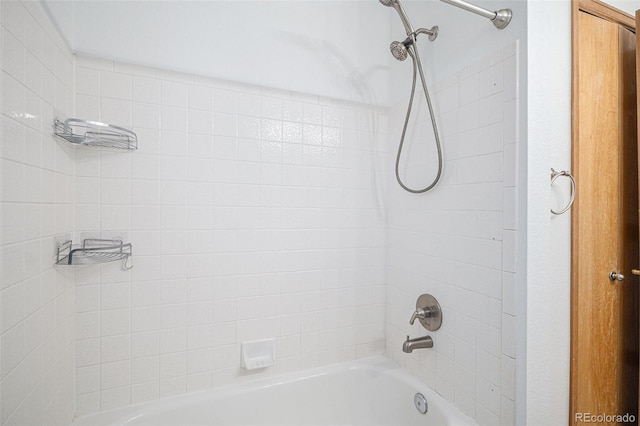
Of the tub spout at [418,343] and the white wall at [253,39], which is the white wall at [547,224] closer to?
the tub spout at [418,343]

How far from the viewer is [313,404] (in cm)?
152

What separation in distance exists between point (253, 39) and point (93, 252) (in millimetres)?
1175

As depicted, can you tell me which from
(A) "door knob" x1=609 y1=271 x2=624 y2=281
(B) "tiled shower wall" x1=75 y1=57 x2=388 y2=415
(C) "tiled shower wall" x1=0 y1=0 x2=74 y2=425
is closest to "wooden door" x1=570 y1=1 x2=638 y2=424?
(A) "door knob" x1=609 y1=271 x2=624 y2=281

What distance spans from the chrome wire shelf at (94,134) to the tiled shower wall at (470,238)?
1300mm

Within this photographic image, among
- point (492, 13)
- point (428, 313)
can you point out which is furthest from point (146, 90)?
point (428, 313)

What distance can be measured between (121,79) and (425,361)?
72.8 inches

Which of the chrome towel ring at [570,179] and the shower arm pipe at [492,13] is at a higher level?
the shower arm pipe at [492,13]

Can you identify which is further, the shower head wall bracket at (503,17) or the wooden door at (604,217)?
the wooden door at (604,217)

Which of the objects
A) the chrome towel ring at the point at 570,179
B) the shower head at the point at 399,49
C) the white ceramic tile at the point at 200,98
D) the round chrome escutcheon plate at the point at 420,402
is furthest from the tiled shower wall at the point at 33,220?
the chrome towel ring at the point at 570,179

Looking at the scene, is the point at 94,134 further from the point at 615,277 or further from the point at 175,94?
the point at 615,277

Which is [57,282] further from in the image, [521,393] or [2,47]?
[521,393]

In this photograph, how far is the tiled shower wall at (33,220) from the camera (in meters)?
0.76

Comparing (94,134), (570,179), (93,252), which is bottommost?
(93,252)
